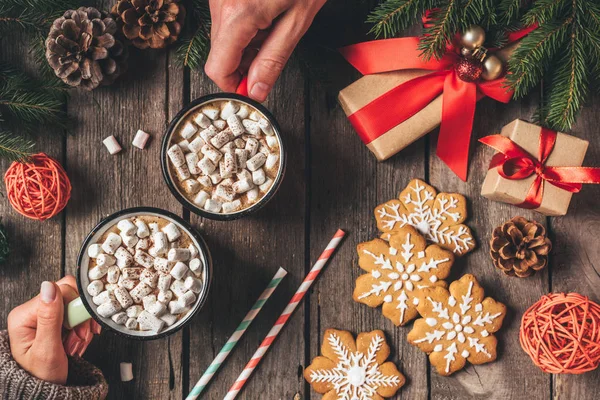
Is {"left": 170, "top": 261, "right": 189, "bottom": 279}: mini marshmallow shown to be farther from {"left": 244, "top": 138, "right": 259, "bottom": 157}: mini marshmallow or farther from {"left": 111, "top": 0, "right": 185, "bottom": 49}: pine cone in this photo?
{"left": 111, "top": 0, "right": 185, "bottom": 49}: pine cone

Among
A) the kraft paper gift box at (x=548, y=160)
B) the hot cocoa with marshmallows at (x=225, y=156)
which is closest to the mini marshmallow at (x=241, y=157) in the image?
the hot cocoa with marshmallows at (x=225, y=156)

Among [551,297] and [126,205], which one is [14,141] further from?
[551,297]

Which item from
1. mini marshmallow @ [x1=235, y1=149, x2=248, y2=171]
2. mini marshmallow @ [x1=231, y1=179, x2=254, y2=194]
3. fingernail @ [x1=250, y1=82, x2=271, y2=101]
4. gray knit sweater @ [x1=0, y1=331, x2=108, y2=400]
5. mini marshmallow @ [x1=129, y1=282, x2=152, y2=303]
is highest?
fingernail @ [x1=250, y1=82, x2=271, y2=101]

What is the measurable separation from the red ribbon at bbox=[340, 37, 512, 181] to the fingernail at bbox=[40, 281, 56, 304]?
0.85 meters

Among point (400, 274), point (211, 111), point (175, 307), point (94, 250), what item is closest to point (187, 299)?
point (175, 307)

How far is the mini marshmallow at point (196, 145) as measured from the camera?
145cm

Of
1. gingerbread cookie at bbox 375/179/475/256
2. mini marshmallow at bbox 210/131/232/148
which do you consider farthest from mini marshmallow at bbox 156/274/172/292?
gingerbread cookie at bbox 375/179/475/256

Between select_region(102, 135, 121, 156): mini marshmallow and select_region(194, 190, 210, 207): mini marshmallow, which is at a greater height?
select_region(102, 135, 121, 156): mini marshmallow

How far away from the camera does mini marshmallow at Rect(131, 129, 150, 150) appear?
5.36 ft

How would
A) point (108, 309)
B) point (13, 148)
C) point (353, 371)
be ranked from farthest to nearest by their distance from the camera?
point (353, 371), point (13, 148), point (108, 309)

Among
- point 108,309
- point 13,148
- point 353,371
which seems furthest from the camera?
point 353,371

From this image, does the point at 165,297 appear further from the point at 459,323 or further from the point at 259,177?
the point at 459,323

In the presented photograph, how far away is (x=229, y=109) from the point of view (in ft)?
4.76

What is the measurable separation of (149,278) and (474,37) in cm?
96
